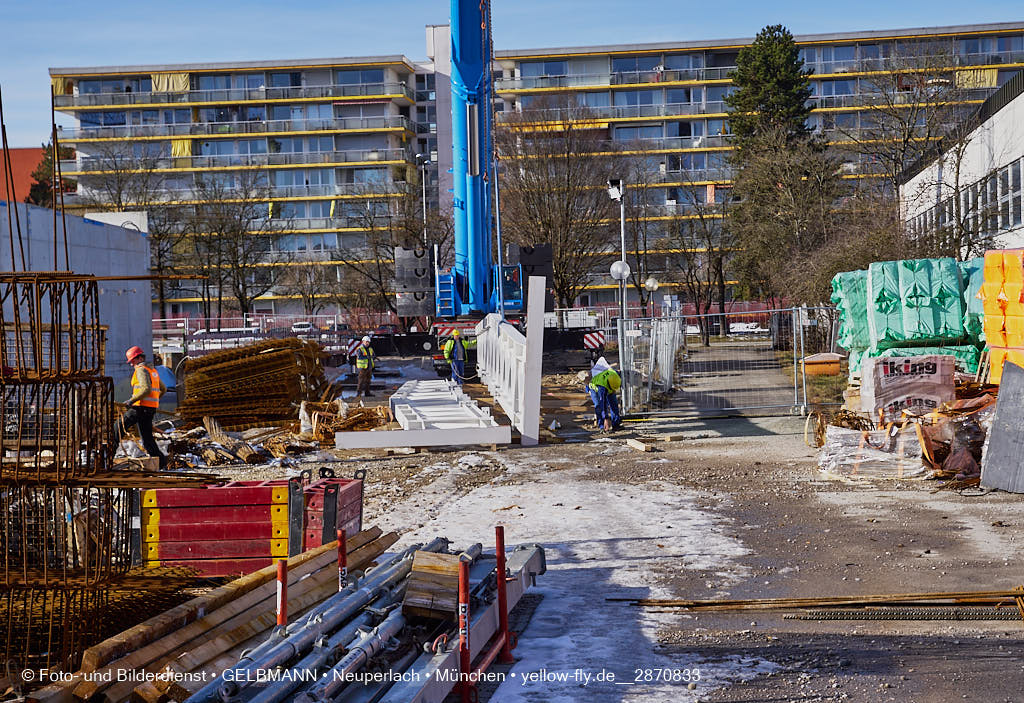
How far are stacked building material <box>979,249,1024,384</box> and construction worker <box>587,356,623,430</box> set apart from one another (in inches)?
238

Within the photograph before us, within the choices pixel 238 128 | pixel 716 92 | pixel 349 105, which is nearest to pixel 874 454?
pixel 716 92

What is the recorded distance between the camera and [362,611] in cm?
689

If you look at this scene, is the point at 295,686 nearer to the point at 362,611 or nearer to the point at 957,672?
the point at 362,611

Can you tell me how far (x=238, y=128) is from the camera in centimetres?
7106

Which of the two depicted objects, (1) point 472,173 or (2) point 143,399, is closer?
(2) point 143,399

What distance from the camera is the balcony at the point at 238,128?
7069 cm

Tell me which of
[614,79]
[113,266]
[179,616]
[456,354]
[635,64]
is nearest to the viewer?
[179,616]

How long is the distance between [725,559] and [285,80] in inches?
2687

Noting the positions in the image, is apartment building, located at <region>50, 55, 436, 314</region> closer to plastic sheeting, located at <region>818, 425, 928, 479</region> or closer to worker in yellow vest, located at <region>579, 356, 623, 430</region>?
worker in yellow vest, located at <region>579, 356, 623, 430</region>

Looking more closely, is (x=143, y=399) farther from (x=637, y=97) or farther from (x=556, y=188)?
(x=637, y=97)

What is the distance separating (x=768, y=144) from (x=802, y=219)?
6.41 metres

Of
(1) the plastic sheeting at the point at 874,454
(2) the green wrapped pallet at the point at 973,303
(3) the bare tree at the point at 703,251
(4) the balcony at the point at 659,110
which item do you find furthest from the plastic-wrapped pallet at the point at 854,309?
(4) the balcony at the point at 659,110

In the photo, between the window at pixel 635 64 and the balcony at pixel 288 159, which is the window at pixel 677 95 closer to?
the window at pixel 635 64

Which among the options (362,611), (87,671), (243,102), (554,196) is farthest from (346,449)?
(243,102)
